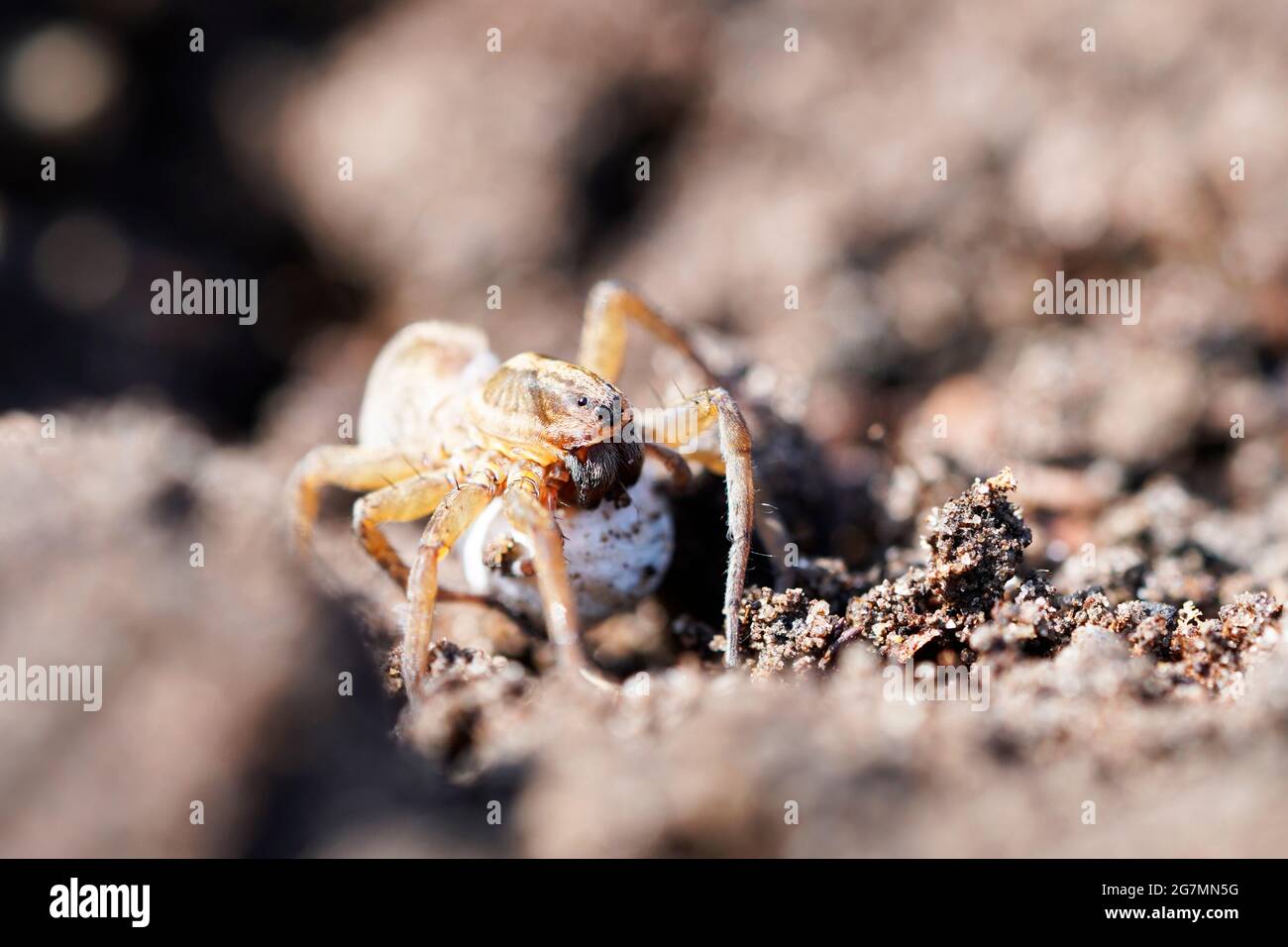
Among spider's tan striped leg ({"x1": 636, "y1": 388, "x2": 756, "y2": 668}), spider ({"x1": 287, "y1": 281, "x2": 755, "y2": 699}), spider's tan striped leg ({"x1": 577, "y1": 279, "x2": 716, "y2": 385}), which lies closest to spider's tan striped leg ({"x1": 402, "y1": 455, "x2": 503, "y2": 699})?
spider ({"x1": 287, "y1": 281, "x2": 755, "y2": 699})

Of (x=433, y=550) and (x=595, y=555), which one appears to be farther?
(x=595, y=555)

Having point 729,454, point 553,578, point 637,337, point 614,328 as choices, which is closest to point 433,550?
point 553,578

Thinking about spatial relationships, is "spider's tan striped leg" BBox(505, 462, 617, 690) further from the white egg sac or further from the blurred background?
the blurred background

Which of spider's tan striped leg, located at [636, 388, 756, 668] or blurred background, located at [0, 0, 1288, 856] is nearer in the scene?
blurred background, located at [0, 0, 1288, 856]

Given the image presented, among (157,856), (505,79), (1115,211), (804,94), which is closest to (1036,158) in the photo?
(1115,211)

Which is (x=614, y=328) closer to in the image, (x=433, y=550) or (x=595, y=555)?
(x=595, y=555)
